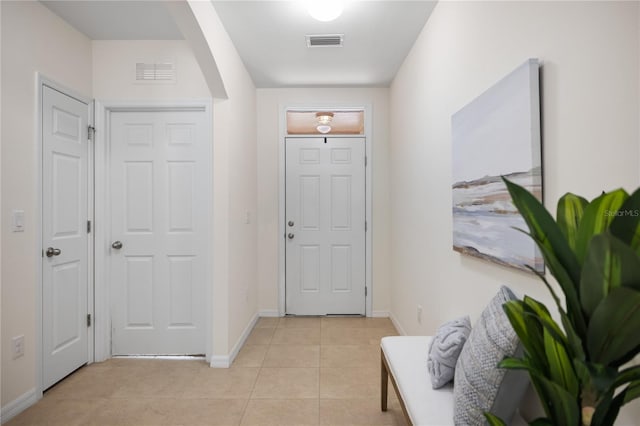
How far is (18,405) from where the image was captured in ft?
6.77

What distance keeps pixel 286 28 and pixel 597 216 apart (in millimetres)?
2571

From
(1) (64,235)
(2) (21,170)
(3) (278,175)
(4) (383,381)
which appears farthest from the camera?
(3) (278,175)

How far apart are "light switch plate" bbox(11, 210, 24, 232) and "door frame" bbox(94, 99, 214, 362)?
0.66 meters

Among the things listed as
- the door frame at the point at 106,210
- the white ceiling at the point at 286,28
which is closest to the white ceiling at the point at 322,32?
the white ceiling at the point at 286,28

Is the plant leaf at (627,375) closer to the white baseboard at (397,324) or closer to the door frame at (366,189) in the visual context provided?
the white baseboard at (397,324)

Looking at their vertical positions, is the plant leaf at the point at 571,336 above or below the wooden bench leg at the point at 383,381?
above

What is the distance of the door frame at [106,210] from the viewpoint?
2.74 metres

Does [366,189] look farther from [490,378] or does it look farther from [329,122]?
[490,378]

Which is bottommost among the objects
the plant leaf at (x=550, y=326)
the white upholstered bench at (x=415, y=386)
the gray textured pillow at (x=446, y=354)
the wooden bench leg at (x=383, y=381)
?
the wooden bench leg at (x=383, y=381)

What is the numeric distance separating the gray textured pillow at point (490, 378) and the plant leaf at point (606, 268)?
52 centimetres

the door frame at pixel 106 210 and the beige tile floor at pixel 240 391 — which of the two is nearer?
the beige tile floor at pixel 240 391

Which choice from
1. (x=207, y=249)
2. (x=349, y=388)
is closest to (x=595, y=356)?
(x=349, y=388)

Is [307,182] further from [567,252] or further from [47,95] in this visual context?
[567,252]

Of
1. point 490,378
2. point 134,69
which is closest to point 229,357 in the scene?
point 490,378
